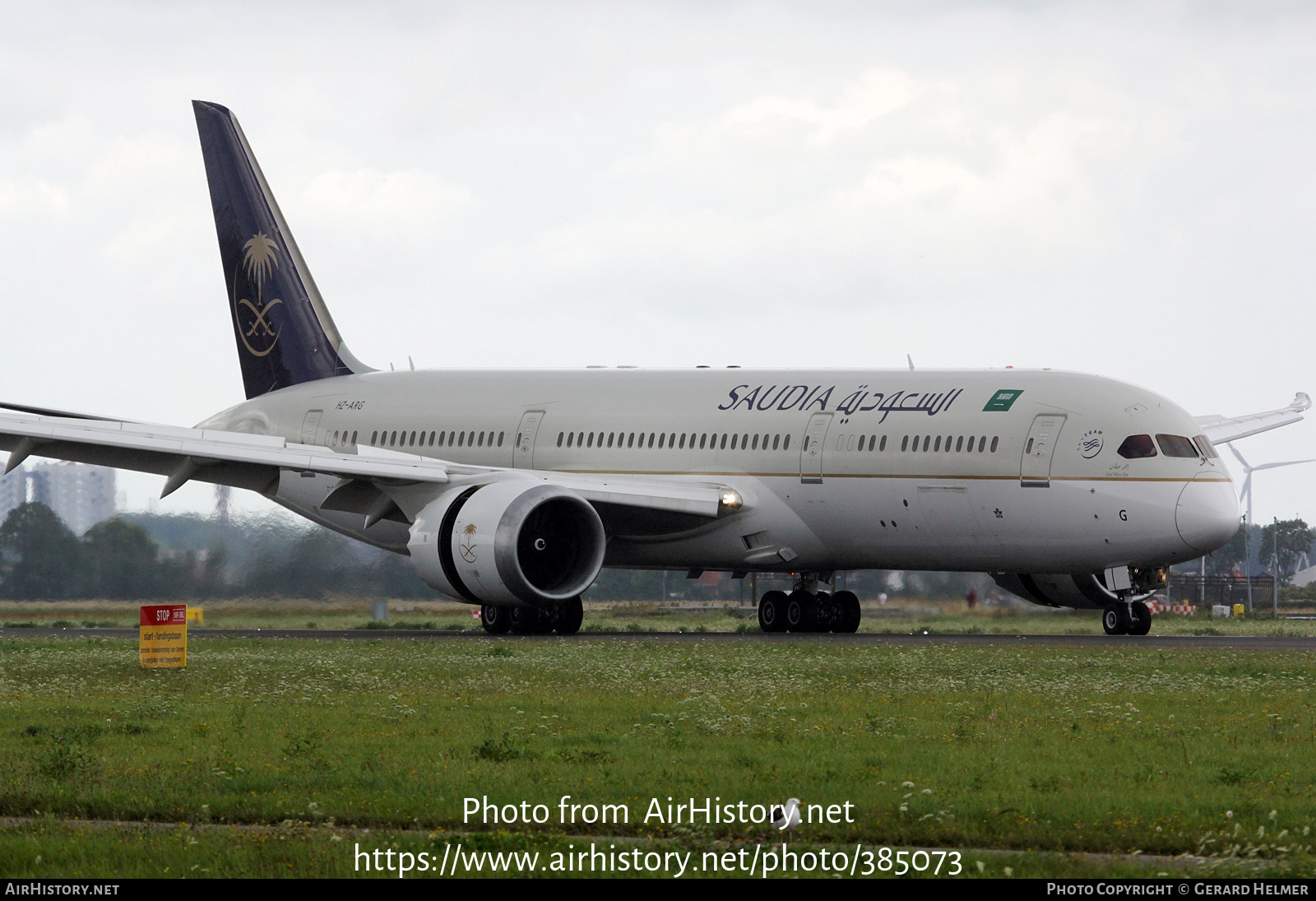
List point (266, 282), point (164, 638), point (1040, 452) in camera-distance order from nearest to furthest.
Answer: point (164, 638), point (1040, 452), point (266, 282)

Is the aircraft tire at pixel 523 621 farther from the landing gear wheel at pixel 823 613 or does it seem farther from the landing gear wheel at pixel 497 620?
the landing gear wheel at pixel 823 613

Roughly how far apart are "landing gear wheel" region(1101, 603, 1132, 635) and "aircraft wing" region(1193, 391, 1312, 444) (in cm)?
696

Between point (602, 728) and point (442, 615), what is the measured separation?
25.2 m

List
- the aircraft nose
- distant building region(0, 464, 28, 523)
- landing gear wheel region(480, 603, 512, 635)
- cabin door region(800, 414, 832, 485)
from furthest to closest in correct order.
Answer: distant building region(0, 464, 28, 523) < landing gear wheel region(480, 603, 512, 635) < cabin door region(800, 414, 832, 485) < the aircraft nose

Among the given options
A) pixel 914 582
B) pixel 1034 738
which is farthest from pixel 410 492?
pixel 1034 738

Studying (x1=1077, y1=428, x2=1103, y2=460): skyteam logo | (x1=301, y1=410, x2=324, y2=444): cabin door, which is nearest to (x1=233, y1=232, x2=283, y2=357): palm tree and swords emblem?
(x1=301, y1=410, x2=324, y2=444): cabin door

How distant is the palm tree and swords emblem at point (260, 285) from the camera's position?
126 ft

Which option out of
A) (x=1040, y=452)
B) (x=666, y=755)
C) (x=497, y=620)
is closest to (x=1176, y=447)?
(x=1040, y=452)

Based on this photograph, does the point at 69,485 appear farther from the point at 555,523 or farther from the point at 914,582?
the point at 914,582

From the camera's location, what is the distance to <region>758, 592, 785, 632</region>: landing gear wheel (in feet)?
105

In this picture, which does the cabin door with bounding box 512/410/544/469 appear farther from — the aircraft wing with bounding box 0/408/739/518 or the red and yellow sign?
the red and yellow sign

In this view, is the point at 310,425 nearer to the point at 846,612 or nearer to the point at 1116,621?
the point at 846,612

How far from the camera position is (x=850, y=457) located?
29.1 meters

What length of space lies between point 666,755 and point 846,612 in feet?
62.8
